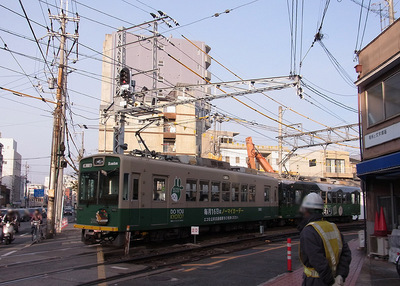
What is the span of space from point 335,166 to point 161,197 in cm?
5628

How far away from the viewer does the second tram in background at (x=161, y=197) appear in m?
12.0

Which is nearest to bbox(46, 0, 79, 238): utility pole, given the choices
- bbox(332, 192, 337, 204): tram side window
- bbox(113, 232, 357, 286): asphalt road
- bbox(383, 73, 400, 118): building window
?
bbox(113, 232, 357, 286): asphalt road

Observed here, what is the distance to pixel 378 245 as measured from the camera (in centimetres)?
1038

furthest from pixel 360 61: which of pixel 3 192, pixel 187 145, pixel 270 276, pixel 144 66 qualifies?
pixel 3 192

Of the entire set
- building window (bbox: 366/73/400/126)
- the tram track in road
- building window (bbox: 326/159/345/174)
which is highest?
building window (bbox: 326/159/345/174)

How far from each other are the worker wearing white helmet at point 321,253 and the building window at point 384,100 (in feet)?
24.0

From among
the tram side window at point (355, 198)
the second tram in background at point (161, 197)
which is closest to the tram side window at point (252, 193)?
the second tram in background at point (161, 197)

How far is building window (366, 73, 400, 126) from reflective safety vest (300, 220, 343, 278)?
732cm

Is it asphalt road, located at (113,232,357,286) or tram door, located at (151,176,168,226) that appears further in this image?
tram door, located at (151,176,168,226)

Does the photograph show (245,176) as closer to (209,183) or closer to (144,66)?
(209,183)

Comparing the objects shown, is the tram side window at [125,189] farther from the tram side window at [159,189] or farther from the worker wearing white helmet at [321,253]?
the worker wearing white helmet at [321,253]

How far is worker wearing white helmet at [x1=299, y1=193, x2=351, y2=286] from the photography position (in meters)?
3.64

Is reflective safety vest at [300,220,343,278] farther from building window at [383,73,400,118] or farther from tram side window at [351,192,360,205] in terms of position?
tram side window at [351,192,360,205]

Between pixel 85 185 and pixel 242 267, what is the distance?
636 cm
